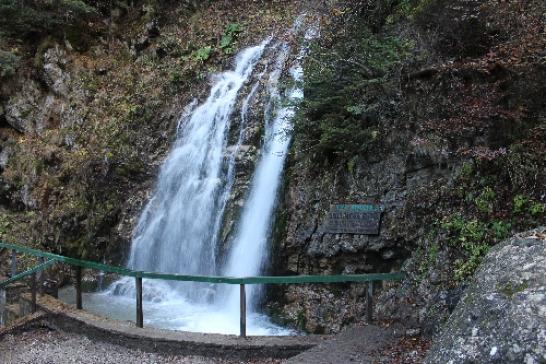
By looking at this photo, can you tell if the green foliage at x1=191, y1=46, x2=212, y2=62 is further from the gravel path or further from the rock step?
the gravel path

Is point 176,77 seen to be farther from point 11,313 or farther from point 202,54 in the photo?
point 11,313

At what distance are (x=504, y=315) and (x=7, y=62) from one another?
13.8 meters

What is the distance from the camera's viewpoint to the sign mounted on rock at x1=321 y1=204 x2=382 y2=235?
279 inches

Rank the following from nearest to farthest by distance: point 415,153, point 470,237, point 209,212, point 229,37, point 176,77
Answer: point 470,237, point 415,153, point 209,212, point 176,77, point 229,37

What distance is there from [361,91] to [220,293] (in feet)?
13.3

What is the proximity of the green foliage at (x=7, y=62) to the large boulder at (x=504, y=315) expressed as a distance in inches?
525

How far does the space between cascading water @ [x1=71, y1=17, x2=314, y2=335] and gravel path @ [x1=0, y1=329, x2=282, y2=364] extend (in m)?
1.68

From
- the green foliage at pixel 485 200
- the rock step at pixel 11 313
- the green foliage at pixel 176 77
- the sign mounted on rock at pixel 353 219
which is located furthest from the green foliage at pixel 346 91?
the green foliage at pixel 176 77

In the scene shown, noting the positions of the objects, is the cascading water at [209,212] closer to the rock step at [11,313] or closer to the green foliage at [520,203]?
the rock step at [11,313]

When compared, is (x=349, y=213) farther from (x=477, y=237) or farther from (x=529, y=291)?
(x=529, y=291)

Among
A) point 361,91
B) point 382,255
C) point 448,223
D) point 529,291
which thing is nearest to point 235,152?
point 361,91

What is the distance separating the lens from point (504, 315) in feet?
10.7

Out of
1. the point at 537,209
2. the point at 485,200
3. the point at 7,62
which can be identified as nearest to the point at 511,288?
the point at 537,209

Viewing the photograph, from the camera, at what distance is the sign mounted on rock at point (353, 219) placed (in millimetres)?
7078
